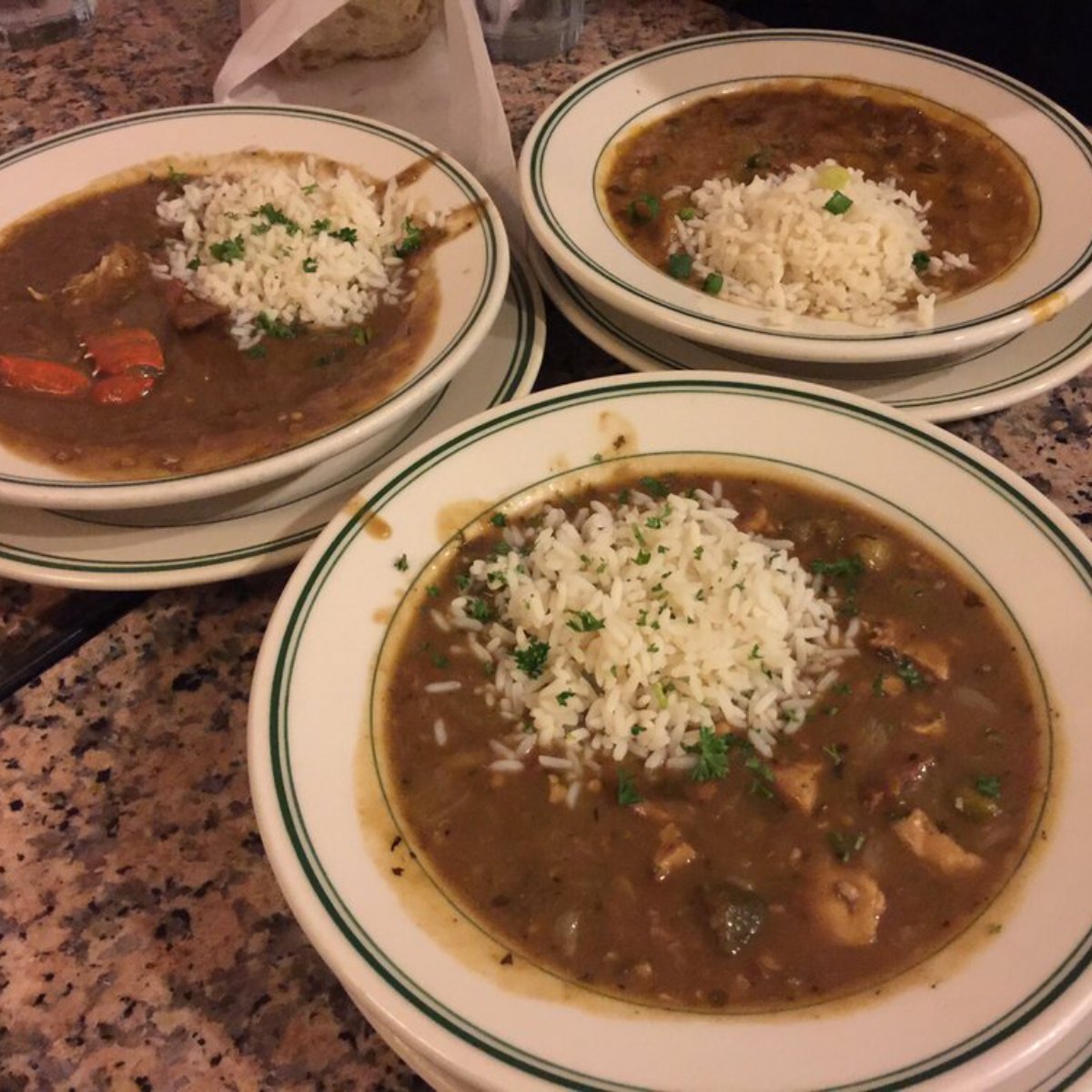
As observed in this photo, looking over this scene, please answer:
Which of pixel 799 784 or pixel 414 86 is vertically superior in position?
pixel 414 86

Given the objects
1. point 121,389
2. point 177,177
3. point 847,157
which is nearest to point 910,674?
point 121,389

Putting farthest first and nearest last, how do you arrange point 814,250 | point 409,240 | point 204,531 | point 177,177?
point 177,177, point 409,240, point 814,250, point 204,531

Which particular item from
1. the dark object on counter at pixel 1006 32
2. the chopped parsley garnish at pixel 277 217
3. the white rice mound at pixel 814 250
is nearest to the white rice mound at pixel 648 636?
the white rice mound at pixel 814 250

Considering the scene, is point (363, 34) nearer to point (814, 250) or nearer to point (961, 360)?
point (814, 250)

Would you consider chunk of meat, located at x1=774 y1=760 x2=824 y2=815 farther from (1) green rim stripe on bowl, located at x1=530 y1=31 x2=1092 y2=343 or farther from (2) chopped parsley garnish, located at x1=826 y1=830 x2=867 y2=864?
(1) green rim stripe on bowl, located at x1=530 y1=31 x2=1092 y2=343

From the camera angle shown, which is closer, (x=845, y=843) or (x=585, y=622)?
(x=845, y=843)

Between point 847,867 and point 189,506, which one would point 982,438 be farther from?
point 189,506

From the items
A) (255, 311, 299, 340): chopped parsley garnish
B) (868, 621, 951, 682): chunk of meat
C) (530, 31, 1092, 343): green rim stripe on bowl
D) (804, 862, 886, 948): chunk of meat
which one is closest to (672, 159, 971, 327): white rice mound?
(530, 31, 1092, 343): green rim stripe on bowl

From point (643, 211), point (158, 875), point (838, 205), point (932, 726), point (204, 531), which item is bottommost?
point (158, 875)
